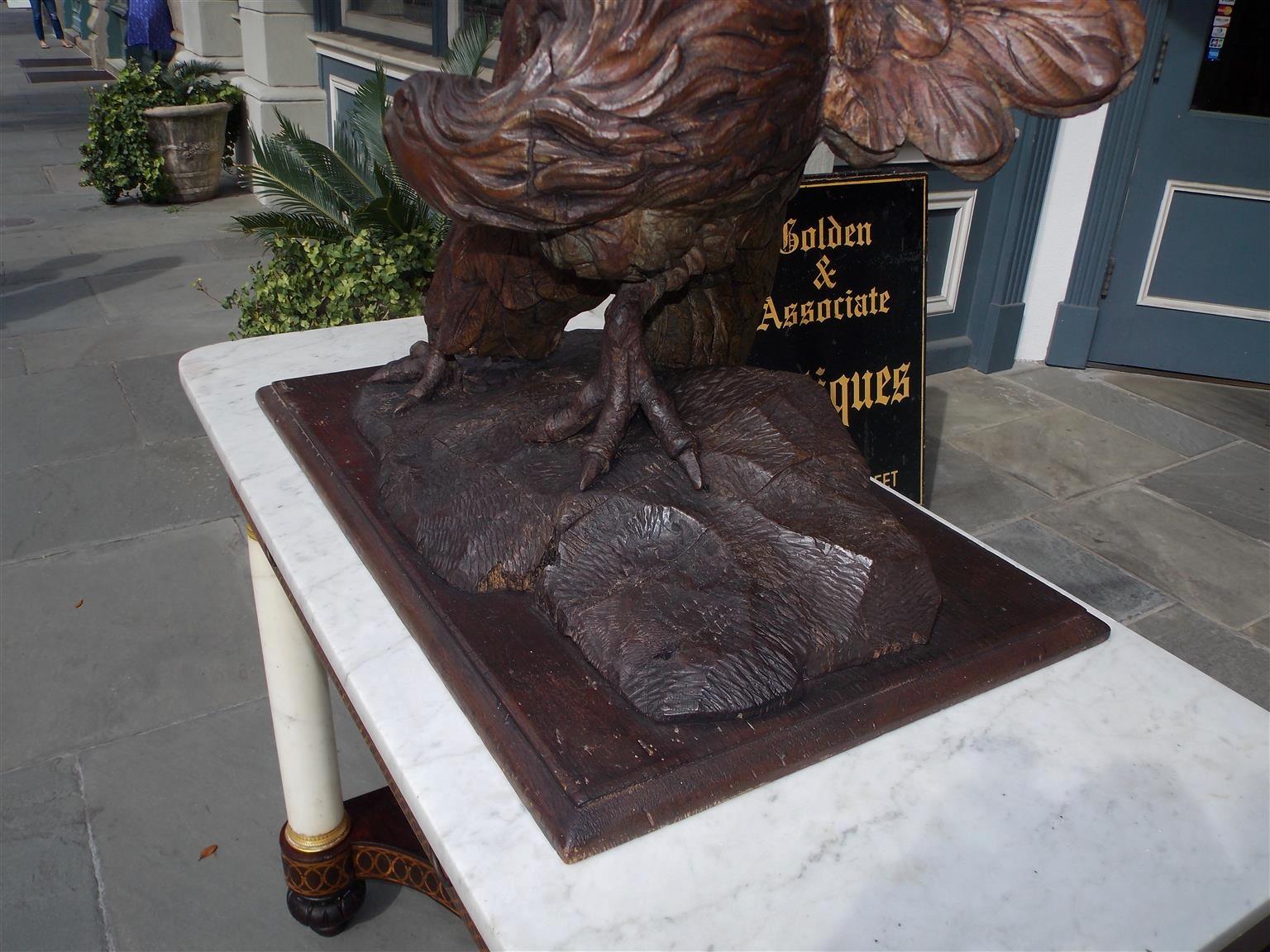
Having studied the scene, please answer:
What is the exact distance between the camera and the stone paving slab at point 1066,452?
12.2ft

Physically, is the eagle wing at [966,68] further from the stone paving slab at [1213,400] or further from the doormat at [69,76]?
the doormat at [69,76]

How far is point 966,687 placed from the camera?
4.06ft

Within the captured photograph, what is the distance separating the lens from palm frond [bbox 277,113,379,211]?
3.61 m

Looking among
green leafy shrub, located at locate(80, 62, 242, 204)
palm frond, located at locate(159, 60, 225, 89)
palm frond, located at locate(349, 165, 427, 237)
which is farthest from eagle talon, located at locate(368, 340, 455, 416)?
palm frond, located at locate(159, 60, 225, 89)

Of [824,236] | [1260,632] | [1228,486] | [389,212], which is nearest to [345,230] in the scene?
[389,212]

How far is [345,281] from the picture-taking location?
3.28 metres

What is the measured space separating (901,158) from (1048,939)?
3187 millimetres

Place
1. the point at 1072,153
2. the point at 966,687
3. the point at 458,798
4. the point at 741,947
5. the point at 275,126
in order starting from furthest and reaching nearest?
the point at 275,126 < the point at 1072,153 < the point at 966,687 < the point at 458,798 < the point at 741,947

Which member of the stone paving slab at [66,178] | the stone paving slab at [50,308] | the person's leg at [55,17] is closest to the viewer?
the stone paving slab at [50,308]

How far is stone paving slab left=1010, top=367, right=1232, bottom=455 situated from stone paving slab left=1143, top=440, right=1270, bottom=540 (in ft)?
0.33

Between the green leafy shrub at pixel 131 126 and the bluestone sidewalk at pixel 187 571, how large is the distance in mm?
1698

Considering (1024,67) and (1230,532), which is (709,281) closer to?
(1024,67)

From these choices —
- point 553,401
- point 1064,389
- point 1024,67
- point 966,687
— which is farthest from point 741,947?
point 1064,389

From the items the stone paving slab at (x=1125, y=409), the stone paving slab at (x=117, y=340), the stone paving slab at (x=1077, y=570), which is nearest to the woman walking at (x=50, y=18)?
the stone paving slab at (x=117, y=340)
